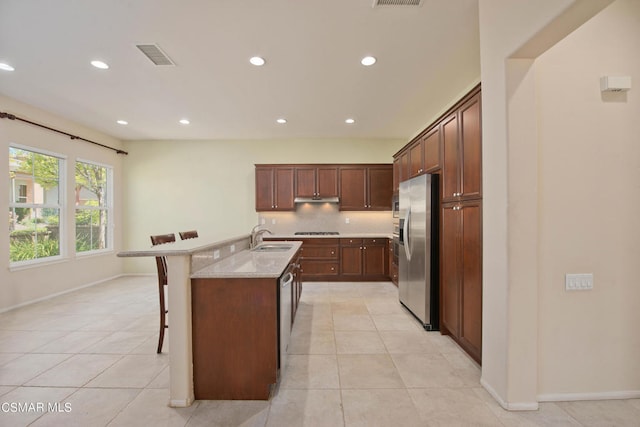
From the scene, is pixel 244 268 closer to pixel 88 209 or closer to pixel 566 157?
pixel 566 157

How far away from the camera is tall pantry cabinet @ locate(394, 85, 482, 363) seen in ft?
7.66

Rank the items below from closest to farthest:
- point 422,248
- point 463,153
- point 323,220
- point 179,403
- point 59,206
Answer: point 179,403 < point 463,153 < point 422,248 < point 59,206 < point 323,220

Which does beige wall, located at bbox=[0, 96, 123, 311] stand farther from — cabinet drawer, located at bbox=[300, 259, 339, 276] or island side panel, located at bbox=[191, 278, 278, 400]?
cabinet drawer, located at bbox=[300, 259, 339, 276]

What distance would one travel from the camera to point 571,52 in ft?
6.24

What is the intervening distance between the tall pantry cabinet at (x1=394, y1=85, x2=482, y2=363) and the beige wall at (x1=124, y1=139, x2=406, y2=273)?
10.4 feet

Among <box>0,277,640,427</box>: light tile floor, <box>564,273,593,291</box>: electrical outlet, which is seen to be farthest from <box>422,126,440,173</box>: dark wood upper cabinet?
<box>0,277,640,427</box>: light tile floor

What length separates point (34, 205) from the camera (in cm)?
423

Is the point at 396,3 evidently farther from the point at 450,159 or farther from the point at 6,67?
the point at 6,67

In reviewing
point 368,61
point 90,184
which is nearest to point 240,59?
point 368,61

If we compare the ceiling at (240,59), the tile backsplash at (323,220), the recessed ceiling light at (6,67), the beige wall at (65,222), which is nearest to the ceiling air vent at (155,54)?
the ceiling at (240,59)

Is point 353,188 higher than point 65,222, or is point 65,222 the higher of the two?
point 353,188

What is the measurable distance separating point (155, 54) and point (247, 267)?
7.86 ft

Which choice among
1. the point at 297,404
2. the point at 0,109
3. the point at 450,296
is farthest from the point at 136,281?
the point at 450,296

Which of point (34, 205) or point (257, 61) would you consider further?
point (34, 205)
